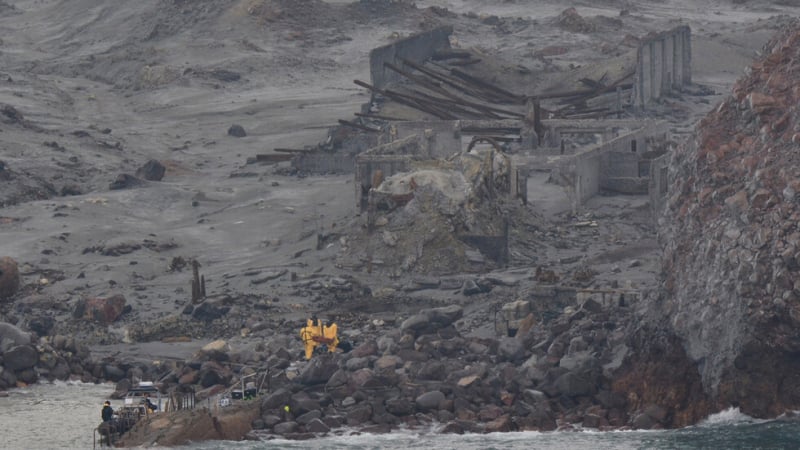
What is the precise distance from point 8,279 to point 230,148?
25.4 meters

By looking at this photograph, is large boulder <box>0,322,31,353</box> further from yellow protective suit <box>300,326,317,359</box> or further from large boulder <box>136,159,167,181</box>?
large boulder <box>136,159,167,181</box>

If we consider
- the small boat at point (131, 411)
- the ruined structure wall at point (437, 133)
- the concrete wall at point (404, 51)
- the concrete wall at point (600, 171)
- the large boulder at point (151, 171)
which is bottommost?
the small boat at point (131, 411)

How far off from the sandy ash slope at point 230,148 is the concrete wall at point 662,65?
160cm

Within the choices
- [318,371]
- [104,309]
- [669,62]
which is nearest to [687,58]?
[669,62]

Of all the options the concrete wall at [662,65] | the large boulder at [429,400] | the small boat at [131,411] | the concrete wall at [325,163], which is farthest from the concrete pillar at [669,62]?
the large boulder at [429,400]

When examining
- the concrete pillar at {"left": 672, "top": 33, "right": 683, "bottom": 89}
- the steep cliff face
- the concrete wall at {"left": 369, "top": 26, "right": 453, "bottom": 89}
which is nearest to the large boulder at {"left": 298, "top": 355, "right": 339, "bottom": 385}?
the steep cliff face

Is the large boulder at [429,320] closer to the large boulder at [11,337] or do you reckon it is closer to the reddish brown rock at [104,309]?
the reddish brown rock at [104,309]

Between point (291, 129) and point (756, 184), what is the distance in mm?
42718

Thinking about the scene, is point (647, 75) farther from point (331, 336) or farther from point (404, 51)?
point (331, 336)

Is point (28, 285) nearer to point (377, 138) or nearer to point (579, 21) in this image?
point (377, 138)

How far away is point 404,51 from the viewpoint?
93625 mm

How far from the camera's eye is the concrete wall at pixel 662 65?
91.4 m

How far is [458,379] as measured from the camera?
49500 millimetres

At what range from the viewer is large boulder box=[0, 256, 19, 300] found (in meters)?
62.1
